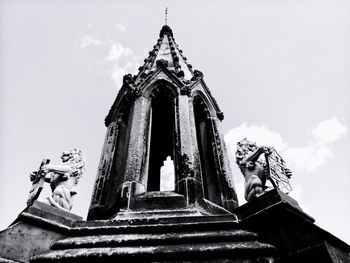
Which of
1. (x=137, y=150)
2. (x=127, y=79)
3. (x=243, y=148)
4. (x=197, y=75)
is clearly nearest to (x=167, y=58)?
(x=197, y=75)

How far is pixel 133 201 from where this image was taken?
190 inches

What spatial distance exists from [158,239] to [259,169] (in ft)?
6.84

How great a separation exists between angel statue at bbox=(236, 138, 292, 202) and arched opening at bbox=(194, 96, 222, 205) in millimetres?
1066

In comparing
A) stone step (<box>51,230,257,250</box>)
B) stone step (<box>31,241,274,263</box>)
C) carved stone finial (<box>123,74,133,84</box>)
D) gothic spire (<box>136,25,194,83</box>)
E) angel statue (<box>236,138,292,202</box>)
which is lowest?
stone step (<box>31,241,274,263</box>)

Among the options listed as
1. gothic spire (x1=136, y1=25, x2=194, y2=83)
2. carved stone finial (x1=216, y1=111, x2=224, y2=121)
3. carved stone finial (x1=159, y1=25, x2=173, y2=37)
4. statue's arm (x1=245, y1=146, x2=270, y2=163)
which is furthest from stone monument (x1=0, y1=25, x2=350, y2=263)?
carved stone finial (x1=159, y1=25, x2=173, y2=37)

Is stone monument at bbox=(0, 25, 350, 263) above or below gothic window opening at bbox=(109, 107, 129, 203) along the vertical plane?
below

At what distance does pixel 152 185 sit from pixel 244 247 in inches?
227

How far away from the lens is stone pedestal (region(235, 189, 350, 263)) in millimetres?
3367

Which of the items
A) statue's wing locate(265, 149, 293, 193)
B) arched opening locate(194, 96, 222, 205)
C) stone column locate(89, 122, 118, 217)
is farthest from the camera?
→ arched opening locate(194, 96, 222, 205)

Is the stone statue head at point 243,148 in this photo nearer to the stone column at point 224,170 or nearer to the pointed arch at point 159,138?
the stone column at point 224,170

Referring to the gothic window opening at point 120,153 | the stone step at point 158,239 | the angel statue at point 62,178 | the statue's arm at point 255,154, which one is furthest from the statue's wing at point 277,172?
the angel statue at point 62,178

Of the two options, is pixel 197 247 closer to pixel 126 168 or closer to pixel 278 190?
pixel 278 190

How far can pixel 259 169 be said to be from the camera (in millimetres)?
4875

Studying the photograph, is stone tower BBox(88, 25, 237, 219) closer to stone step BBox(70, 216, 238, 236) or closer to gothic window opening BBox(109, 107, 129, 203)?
gothic window opening BBox(109, 107, 129, 203)
